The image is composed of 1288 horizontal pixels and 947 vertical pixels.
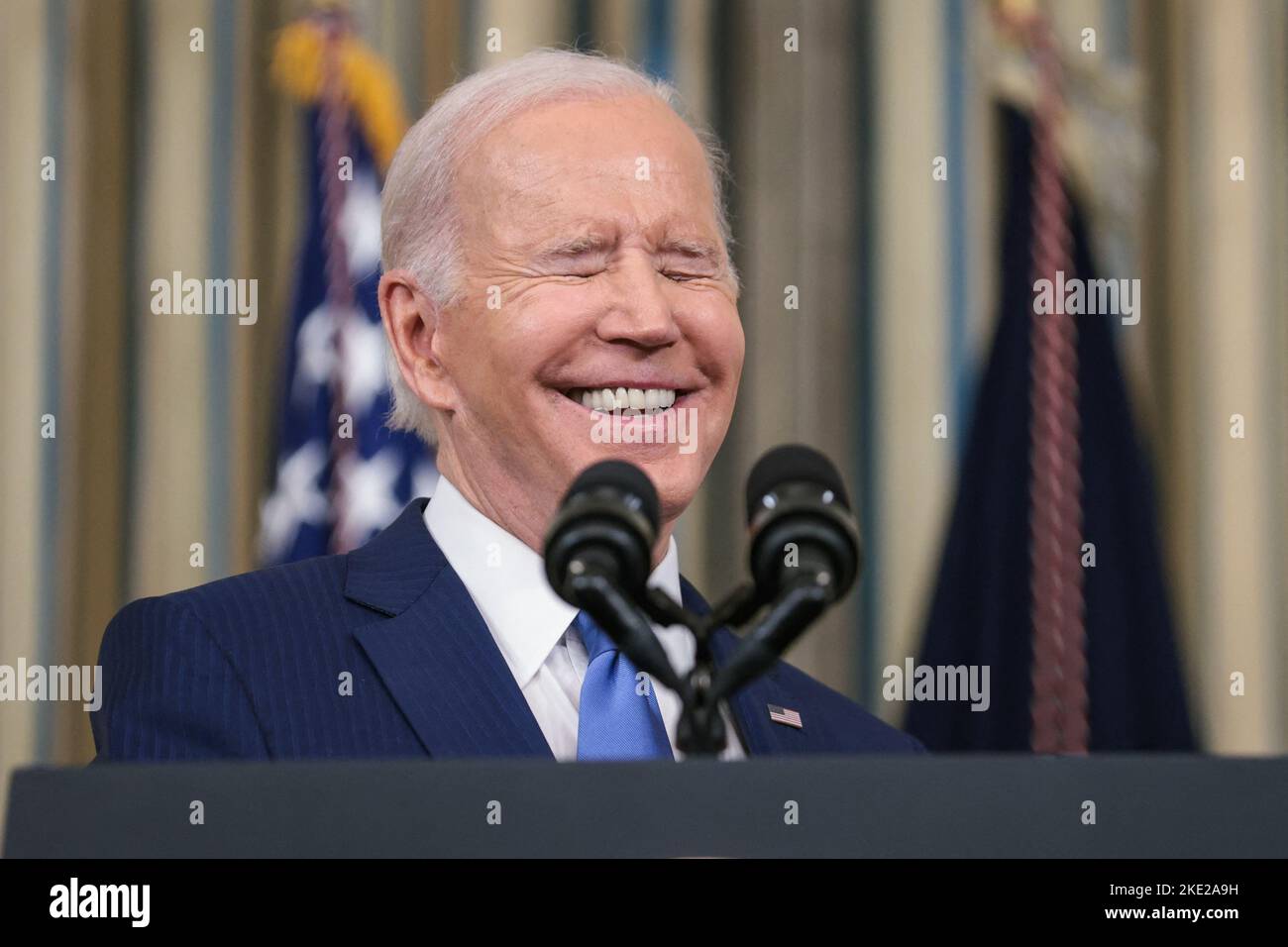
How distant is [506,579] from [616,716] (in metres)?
0.23

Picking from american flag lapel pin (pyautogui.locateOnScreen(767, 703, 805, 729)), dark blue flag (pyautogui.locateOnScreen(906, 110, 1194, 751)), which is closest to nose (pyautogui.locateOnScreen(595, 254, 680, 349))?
american flag lapel pin (pyautogui.locateOnScreen(767, 703, 805, 729))

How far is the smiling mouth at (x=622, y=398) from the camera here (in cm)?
166

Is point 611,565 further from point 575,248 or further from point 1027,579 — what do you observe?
point 1027,579

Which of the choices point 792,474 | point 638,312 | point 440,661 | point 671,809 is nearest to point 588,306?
point 638,312

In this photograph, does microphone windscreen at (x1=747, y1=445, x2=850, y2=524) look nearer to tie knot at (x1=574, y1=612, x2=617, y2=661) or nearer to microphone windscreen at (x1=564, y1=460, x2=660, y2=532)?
microphone windscreen at (x1=564, y1=460, x2=660, y2=532)

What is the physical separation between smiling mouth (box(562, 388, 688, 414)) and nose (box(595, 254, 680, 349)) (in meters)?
0.05

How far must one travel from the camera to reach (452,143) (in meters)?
1.77

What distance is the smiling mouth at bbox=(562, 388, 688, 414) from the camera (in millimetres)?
1662

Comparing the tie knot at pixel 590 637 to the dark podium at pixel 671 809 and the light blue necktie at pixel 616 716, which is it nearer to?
the light blue necktie at pixel 616 716
